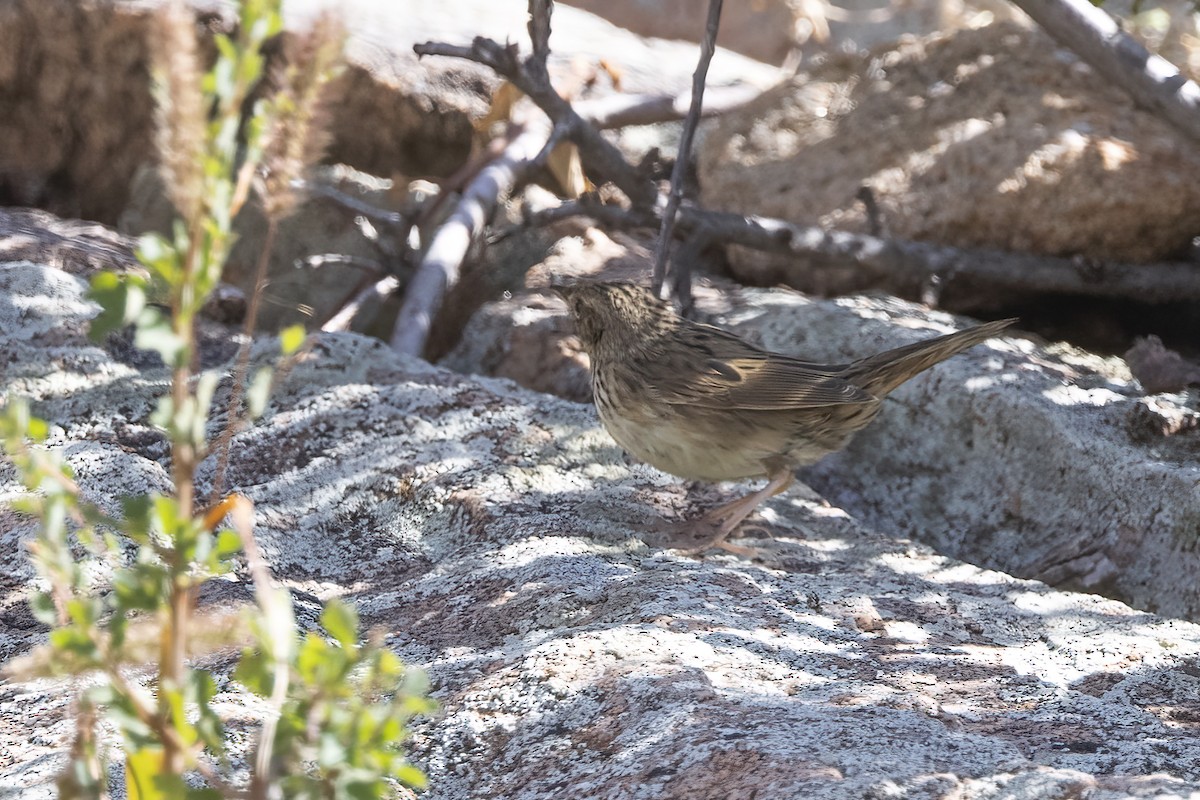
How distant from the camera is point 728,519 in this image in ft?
12.3

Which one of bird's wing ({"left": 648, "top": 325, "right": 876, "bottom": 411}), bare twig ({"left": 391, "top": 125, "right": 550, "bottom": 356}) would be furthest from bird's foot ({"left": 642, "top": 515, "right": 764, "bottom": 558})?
bare twig ({"left": 391, "top": 125, "right": 550, "bottom": 356})

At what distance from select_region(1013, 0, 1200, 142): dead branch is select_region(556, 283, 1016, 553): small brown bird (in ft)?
5.22

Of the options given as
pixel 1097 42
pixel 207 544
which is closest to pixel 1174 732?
pixel 207 544

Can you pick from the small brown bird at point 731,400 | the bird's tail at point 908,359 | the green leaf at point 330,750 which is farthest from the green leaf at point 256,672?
the bird's tail at point 908,359

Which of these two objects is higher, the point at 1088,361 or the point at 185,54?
the point at 185,54

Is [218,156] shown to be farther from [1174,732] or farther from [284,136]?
[1174,732]

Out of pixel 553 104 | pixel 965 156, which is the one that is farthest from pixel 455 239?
pixel 965 156

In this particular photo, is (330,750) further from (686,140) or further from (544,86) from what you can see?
(544,86)

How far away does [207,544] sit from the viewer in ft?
4.86

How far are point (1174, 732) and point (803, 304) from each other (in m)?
2.87

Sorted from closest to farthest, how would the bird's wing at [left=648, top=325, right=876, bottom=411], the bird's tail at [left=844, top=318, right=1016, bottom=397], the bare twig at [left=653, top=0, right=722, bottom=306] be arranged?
the bird's tail at [left=844, top=318, right=1016, bottom=397] < the bird's wing at [left=648, top=325, right=876, bottom=411] < the bare twig at [left=653, top=0, right=722, bottom=306]

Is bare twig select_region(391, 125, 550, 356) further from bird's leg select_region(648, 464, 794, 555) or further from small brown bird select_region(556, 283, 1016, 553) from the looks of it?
bird's leg select_region(648, 464, 794, 555)

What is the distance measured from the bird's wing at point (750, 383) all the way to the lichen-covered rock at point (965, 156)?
5.11ft

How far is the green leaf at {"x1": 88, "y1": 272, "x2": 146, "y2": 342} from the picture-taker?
1407 mm
